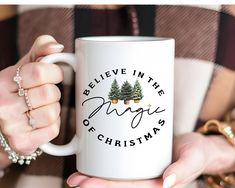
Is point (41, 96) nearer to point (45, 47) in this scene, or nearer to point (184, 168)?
point (45, 47)

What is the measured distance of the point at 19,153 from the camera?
2.22ft

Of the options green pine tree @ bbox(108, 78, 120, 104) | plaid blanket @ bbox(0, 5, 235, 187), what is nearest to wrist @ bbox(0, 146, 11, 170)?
plaid blanket @ bbox(0, 5, 235, 187)

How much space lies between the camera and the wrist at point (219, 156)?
78 cm

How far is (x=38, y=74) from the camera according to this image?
2.04ft

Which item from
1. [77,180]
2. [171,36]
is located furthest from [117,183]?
[171,36]

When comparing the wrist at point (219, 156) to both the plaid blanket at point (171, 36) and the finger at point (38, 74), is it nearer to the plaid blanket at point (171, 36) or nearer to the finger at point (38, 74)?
the plaid blanket at point (171, 36)

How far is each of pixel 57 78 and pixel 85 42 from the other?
6 cm

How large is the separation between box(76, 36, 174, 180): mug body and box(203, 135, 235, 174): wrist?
0.48 feet

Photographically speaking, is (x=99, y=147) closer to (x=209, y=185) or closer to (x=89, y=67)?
(x=89, y=67)

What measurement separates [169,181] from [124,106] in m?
0.10

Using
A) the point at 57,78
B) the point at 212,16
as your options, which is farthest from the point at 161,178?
the point at 212,16

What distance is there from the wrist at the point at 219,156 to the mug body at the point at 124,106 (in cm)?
15

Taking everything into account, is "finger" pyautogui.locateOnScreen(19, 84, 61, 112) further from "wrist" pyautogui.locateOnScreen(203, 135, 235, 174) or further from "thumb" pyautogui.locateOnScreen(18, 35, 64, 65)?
"wrist" pyautogui.locateOnScreen(203, 135, 235, 174)

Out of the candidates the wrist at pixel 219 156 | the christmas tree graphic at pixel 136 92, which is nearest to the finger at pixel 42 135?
the christmas tree graphic at pixel 136 92
